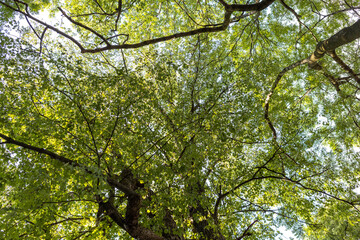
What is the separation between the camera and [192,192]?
6.30 meters

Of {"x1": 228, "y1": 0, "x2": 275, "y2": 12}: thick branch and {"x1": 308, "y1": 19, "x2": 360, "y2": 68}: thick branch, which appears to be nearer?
{"x1": 228, "y1": 0, "x2": 275, "y2": 12}: thick branch

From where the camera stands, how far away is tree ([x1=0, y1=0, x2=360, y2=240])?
17.8 ft

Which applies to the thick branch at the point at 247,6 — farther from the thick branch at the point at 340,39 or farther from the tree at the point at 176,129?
the thick branch at the point at 340,39

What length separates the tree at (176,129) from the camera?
5426mm

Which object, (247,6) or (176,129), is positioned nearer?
(247,6)

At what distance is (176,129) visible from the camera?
6.42 meters

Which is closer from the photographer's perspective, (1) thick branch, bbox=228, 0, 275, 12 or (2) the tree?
(1) thick branch, bbox=228, 0, 275, 12

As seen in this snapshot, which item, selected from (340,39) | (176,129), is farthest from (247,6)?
(176,129)

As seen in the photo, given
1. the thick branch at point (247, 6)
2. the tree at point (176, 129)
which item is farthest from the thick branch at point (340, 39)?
the thick branch at point (247, 6)

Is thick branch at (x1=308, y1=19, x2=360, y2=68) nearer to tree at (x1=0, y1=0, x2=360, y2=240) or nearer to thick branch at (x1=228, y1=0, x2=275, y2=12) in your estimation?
tree at (x1=0, y1=0, x2=360, y2=240)

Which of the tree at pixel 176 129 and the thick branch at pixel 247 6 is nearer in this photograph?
the thick branch at pixel 247 6

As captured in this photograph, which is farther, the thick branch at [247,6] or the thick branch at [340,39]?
the thick branch at [340,39]

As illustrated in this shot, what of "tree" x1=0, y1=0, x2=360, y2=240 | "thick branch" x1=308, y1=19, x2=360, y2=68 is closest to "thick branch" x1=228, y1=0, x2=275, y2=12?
"tree" x1=0, y1=0, x2=360, y2=240

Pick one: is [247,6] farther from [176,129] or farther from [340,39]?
[176,129]
